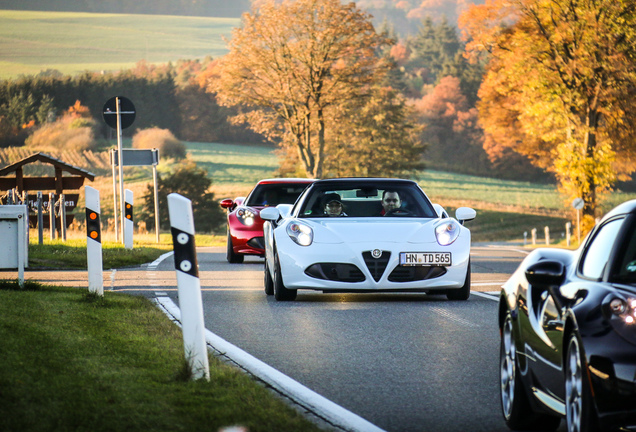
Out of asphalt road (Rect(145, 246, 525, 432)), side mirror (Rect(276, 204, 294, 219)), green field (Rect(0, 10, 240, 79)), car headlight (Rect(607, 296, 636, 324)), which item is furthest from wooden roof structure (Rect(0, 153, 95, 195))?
green field (Rect(0, 10, 240, 79))

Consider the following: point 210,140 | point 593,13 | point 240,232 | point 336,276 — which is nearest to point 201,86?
point 210,140

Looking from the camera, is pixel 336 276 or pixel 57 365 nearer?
pixel 57 365

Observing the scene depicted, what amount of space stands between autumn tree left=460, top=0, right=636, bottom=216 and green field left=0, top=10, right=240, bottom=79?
61.1m

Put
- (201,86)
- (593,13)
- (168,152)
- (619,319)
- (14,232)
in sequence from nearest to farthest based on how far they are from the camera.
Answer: (619,319), (14,232), (593,13), (168,152), (201,86)

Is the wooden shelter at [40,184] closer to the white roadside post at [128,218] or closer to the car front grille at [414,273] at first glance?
the white roadside post at [128,218]

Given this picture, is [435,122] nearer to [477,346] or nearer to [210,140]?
[210,140]

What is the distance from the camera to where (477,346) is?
374 inches

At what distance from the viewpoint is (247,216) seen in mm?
21172

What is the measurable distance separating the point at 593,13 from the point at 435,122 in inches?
3354

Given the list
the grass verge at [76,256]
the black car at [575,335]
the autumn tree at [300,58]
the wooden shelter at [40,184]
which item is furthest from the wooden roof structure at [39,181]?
the black car at [575,335]

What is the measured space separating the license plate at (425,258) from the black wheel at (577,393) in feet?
25.2

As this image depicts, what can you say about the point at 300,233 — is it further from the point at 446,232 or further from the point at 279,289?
the point at 446,232

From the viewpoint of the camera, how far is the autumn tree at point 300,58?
58469 mm

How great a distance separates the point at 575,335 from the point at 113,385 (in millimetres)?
3077
